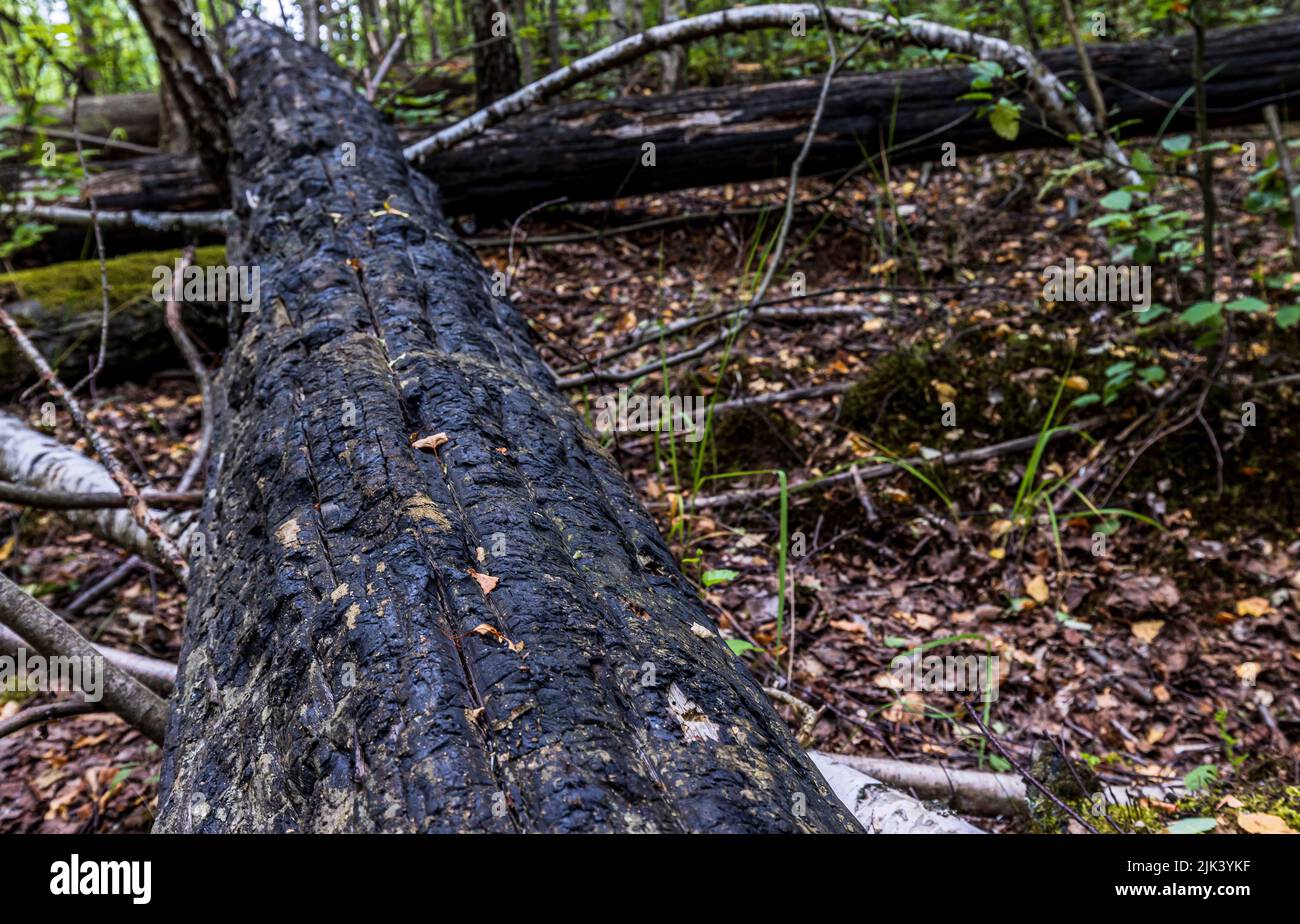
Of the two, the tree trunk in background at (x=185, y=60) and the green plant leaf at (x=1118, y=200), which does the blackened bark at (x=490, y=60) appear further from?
the green plant leaf at (x=1118, y=200)

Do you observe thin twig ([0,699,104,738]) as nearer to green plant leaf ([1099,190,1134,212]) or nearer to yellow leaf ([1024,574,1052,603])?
yellow leaf ([1024,574,1052,603])

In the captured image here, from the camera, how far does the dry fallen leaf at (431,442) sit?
1645 millimetres

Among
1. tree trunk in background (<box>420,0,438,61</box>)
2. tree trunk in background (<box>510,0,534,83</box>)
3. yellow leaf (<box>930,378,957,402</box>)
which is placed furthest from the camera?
tree trunk in background (<box>420,0,438,61</box>)

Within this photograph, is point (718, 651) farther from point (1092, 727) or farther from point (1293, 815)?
point (1092, 727)

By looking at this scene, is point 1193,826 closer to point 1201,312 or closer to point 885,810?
point 885,810

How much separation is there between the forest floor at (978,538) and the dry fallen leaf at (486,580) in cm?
126

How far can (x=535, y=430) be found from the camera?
1.84m

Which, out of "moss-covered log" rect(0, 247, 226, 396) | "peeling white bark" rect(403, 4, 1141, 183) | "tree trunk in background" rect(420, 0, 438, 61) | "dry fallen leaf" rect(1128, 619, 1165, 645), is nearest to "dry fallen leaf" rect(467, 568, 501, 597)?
"dry fallen leaf" rect(1128, 619, 1165, 645)

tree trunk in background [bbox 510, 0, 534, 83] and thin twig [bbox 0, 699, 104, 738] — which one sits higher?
tree trunk in background [bbox 510, 0, 534, 83]

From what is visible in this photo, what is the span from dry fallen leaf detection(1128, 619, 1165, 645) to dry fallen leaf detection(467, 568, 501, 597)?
2561 mm

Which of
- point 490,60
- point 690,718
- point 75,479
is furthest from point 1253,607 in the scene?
point 490,60

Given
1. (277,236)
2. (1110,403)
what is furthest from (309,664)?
(1110,403)

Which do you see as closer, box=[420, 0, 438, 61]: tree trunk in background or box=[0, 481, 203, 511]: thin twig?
box=[0, 481, 203, 511]: thin twig

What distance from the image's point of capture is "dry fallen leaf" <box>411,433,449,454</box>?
164cm
